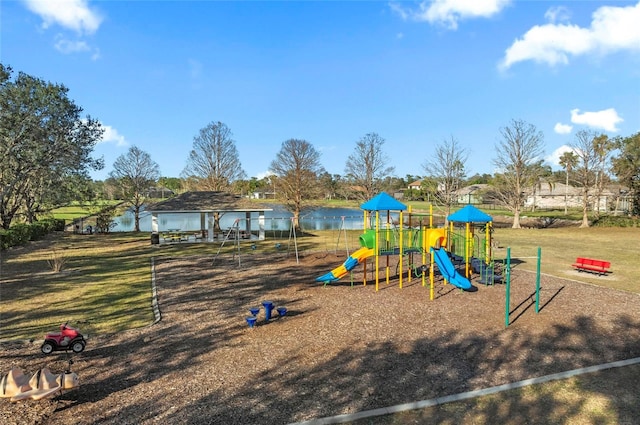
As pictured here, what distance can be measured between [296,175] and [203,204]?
12.6 meters

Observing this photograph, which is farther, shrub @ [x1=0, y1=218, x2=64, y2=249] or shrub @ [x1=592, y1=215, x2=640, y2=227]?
shrub @ [x1=592, y1=215, x2=640, y2=227]

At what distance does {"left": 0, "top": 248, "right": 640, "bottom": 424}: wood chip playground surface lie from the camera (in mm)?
5500

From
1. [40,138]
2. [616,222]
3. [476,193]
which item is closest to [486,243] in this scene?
[40,138]

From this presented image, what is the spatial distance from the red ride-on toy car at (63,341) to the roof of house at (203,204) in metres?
20.6

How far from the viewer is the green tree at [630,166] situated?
37250 millimetres

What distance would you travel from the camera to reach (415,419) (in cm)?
514

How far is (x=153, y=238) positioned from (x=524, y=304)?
Result: 2252cm

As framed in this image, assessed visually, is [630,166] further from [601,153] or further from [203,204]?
[203,204]

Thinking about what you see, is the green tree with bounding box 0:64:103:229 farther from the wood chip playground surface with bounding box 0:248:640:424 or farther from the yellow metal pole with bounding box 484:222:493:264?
the yellow metal pole with bounding box 484:222:493:264

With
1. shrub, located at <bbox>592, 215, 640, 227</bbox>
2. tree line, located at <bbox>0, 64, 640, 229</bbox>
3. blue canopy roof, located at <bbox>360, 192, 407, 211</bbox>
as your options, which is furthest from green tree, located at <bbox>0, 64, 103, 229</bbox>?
shrub, located at <bbox>592, 215, 640, 227</bbox>

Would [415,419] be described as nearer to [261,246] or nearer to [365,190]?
[261,246]

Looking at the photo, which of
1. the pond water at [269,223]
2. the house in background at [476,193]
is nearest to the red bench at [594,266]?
the pond water at [269,223]

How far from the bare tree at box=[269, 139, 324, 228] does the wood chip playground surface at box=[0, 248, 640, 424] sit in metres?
27.0

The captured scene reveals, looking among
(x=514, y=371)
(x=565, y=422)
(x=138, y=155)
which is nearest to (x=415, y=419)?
(x=565, y=422)
